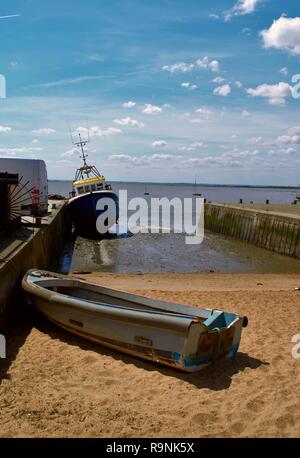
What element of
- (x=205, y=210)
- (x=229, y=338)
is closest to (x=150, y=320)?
(x=229, y=338)

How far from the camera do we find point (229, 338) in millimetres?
6711

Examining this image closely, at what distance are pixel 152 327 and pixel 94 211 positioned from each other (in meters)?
24.0

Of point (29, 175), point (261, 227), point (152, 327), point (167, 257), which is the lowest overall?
point (167, 257)

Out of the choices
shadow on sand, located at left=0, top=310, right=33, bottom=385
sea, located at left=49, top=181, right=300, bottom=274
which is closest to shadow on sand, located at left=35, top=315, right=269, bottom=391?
shadow on sand, located at left=0, top=310, right=33, bottom=385

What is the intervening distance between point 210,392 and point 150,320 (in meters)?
1.30

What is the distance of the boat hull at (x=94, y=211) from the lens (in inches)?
1187

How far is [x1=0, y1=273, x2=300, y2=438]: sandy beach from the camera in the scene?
192 inches

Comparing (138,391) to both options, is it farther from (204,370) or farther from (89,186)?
(89,186)

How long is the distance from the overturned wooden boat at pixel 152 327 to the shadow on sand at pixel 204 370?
4.3 inches

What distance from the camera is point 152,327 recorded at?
21.5 feet

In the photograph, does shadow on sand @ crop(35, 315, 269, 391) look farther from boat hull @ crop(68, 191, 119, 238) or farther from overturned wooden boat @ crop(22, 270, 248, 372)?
boat hull @ crop(68, 191, 119, 238)

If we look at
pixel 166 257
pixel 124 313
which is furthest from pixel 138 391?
pixel 166 257

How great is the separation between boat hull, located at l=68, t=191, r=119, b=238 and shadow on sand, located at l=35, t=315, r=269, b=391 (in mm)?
22339
